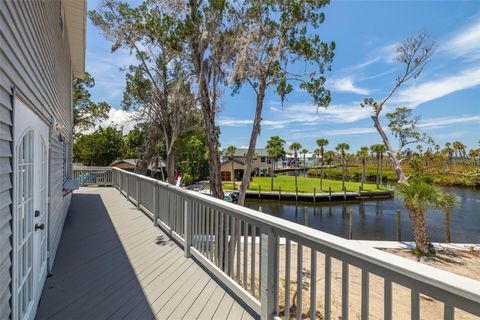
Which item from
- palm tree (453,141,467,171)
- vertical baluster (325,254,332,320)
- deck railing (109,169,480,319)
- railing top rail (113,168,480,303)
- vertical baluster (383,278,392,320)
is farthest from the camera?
palm tree (453,141,467,171)

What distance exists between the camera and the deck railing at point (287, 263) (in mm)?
1047

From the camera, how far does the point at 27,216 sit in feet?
7.51

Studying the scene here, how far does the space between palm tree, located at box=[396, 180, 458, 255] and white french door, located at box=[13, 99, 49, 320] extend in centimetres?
1032

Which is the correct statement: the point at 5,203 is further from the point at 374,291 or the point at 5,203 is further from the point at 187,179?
the point at 187,179

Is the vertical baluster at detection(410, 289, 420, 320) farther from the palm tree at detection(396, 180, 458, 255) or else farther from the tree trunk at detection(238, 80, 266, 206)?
the palm tree at detection(396, 180, 458, 255)

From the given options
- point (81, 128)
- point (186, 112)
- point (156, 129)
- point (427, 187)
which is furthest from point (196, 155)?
point (427, 187)

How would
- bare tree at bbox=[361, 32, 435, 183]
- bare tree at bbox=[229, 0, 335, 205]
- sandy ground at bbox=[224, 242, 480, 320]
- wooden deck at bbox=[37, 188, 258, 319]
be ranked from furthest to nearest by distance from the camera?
bare tree at bbox=[361, 32, 435, 183] < bare tree at bbox=[229, 0, 335, 205] < sandy ground at bbox=[224, 242, 480, 320] < wooden deck at bbox=[37, 188, 258, 319]

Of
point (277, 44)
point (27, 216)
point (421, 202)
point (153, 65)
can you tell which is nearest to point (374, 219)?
point (421, 202)

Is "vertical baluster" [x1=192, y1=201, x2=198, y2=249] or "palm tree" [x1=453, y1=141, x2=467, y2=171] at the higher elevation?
"palm tree" [x1=453, y1=141, x2=467, y2=171]

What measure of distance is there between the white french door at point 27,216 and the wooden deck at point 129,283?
0.30 m

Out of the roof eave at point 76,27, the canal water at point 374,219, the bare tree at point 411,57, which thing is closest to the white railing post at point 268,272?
the roof eave at point 76,27

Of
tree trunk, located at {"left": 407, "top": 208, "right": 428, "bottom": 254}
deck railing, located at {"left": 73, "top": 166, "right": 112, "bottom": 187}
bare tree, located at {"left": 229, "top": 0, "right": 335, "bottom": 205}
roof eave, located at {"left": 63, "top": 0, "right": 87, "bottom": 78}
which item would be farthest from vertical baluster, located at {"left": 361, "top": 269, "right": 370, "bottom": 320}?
deck railing, located at {"left": 73, "top": 166, "right": 112, "bottom": 187}

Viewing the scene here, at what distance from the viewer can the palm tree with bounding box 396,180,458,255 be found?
8828mm

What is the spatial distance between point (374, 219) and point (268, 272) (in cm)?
2070
